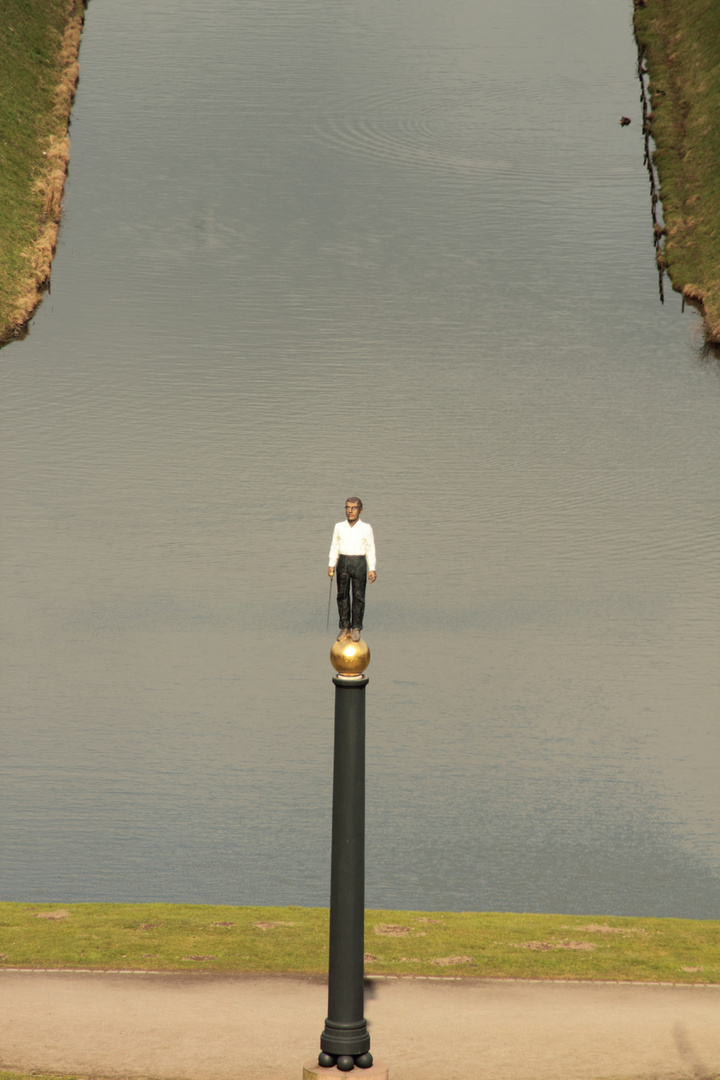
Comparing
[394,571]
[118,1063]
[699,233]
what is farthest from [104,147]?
[118,1063]

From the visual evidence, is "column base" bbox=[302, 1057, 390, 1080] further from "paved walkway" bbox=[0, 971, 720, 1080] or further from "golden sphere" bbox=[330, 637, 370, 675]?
"golden sphere" bbox=[330, 637, 370, 675]

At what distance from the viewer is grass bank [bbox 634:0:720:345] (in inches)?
1655

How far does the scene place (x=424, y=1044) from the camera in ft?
47.2

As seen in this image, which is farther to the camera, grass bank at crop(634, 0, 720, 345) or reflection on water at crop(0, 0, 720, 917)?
grass bank at crop(634, 0, 720, 345)

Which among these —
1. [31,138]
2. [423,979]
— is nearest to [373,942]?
[423,979]

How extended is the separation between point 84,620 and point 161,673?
8.68 feet

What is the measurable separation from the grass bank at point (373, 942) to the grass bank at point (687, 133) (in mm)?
23781

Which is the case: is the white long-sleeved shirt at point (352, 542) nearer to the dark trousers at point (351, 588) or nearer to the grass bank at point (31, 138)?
the dark trousers at point (351, 588)

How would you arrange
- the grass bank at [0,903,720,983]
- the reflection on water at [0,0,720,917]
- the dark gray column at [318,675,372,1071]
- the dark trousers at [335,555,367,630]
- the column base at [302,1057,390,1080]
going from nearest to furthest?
the dark gray column at [318,675,372,1071]
the column base at [302,1057,390,1080]
the dark trousers at [335,555,367,630]
the grass bank at [0,903,720,983]
the reflection on water at [0,0,720,917]

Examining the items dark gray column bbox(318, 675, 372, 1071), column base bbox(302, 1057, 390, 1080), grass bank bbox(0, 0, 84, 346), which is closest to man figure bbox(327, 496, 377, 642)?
dark gray column bbox(318, 675, 372, 1071)

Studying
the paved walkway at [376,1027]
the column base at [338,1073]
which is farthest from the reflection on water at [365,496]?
the column base at [338,1073]

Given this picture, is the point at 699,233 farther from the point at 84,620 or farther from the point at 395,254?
the point at 84,620

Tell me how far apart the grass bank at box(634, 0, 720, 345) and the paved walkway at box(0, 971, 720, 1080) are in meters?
25.8

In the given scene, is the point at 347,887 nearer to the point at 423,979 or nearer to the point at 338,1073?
the point at 338,1073
